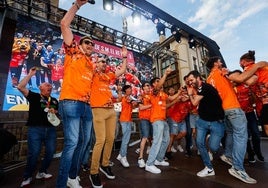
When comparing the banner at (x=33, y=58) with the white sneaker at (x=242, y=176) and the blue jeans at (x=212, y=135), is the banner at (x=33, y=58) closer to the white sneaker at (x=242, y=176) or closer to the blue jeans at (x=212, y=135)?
the blue jeans at (x=212, y=135)

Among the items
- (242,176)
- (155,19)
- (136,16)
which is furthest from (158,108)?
(155,19)

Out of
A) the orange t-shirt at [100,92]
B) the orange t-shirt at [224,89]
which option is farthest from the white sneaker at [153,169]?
the orange t-shirt at [224,89]

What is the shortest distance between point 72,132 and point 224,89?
94.0 inches

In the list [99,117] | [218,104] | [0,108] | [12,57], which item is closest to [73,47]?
[99,117]

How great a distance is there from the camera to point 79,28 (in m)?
10.5

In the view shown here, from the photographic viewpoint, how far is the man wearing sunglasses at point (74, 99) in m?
2.04

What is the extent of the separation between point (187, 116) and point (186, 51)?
1261 centimetres

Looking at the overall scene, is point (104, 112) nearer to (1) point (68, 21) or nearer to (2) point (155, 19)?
(1) point (68, 21)

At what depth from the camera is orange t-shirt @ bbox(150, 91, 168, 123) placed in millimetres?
3594

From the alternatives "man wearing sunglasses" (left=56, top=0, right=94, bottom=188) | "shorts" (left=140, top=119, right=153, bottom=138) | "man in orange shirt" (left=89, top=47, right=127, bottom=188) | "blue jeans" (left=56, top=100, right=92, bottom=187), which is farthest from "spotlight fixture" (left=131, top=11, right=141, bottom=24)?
"blue jeans" (left=56, top=100, right=92, bottom=187)

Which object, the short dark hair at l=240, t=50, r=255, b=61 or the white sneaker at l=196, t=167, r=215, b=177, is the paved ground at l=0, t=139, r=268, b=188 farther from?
the short dark hair at l=240, t=50, r=255, b=61

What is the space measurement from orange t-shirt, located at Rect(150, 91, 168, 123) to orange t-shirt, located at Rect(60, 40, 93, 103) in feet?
5.45

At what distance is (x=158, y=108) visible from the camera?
364 centimetres

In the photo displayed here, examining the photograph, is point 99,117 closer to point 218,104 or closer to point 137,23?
point 218,104
